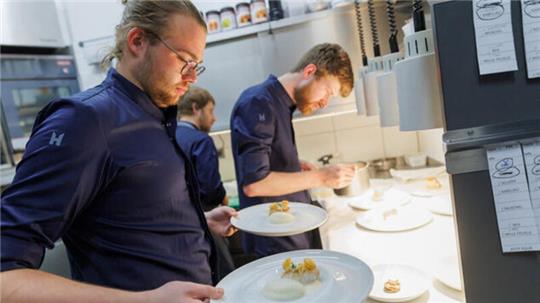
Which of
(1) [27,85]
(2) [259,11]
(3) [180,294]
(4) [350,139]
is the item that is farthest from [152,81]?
(4) [350,139]

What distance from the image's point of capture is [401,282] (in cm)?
93

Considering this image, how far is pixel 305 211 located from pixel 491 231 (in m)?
0.74

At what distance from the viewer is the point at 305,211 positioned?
4.39 ft

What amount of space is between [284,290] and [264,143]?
820 millimetres

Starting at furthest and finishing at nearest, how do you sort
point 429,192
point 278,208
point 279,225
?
1. point 429,192
2. point 278,208
3. point 279,225

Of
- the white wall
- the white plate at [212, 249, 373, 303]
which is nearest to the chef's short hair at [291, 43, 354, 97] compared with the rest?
the white plate at [212, 249, 373, 303]

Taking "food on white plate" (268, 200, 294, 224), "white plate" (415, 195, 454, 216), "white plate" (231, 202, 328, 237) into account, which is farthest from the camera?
"white plate" (415, 195, 454, 216)

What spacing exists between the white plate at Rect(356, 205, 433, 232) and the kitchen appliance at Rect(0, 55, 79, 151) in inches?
80.2

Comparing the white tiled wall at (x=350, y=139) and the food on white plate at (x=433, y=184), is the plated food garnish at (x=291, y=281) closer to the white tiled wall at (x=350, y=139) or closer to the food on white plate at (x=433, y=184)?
the food on white plate at (x=433, y=184)

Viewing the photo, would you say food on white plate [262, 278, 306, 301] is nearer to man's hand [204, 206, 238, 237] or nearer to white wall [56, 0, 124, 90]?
man's hand [204, 206, 238, 237]

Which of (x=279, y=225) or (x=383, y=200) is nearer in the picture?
(x=279, y=225)

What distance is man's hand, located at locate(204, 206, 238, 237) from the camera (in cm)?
124

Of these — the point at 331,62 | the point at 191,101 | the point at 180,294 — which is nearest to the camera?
the point at 180,294

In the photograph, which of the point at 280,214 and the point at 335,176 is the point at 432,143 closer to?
the point at 335,176
